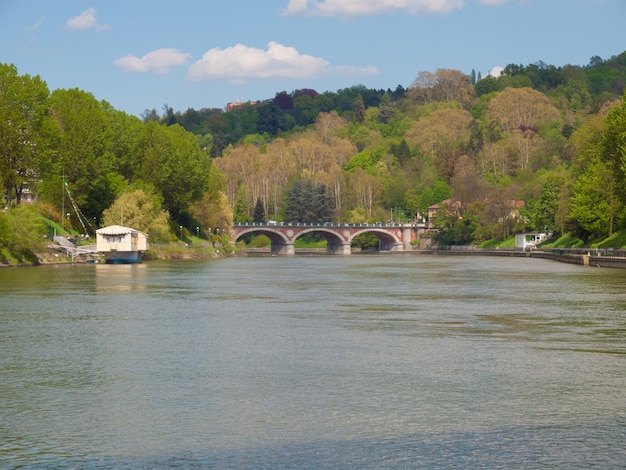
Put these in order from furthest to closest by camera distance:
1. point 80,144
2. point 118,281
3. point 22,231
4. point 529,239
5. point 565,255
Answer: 1. point 529,239
2. point 565,255
3. point 80,144
4. point 22,231
5. point 118,281

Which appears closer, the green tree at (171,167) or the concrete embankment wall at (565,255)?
the concrete embankment wall at (565,255)

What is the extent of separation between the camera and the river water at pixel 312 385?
18.9 metres

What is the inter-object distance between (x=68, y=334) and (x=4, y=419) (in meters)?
15.4

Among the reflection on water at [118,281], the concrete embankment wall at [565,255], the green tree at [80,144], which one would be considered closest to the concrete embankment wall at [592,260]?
the concrete embankment wall at [565,255]

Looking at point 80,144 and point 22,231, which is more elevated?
point 80,144

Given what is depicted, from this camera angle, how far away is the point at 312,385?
25.6 metres

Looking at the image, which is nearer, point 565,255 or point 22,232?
point 22,232

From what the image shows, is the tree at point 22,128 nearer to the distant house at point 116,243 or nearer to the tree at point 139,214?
the distant house at point 116,243

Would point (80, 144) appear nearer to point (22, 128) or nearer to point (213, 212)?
point (22, 128)

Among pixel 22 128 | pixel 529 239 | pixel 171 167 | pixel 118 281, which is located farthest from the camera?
pixel 529 239

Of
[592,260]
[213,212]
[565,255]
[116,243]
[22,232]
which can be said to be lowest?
[592,260]

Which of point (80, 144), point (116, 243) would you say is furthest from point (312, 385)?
point (80, 144)

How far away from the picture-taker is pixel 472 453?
61.3 ft

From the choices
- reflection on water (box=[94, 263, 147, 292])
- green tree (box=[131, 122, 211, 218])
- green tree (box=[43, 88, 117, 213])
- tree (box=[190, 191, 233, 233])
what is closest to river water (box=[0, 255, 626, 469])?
reflection on water (box=[94, 263, 147, 292])
